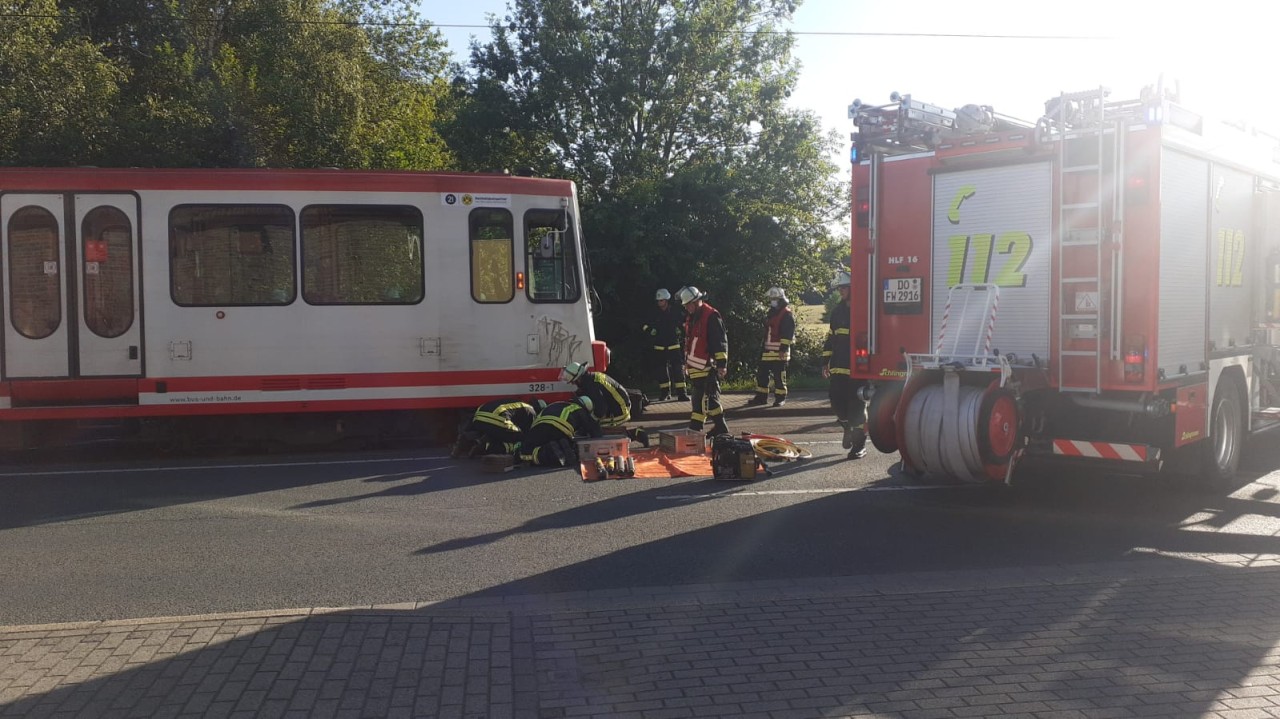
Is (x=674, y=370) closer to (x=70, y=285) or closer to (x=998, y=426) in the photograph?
(x=70, y=285)

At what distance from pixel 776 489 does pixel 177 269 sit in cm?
697

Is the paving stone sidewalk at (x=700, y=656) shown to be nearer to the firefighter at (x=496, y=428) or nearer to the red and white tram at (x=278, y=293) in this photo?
the firefighter at (x=496, y=428)

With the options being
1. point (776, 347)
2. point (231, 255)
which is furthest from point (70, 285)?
point (776, 347)

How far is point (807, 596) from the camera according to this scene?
20.2 feet

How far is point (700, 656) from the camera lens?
5.13 m

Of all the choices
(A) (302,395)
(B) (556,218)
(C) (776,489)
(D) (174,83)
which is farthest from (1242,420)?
(D) (174,83)

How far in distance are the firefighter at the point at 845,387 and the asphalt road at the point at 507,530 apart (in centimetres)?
47

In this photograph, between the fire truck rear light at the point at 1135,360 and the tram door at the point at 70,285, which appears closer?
the fire truck rear light at the point at 1135,360

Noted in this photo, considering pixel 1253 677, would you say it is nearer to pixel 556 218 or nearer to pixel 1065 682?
pixel 1065 682

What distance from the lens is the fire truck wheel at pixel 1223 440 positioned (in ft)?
30.7

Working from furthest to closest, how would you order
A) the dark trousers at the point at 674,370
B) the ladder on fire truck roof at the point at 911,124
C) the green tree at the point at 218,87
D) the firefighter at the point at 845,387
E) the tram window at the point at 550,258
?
the green tree at the point at 218,87
the dark trousers at the point at 674,370
the tram window at the point at 550,258
the firefighter at the point at 845,387
the ladder on fire truck roof at the point at 911,124

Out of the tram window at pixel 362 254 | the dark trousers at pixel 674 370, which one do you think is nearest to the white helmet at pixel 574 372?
the tram window at pixel 362 254

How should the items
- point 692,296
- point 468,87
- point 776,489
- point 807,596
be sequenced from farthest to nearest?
point 468,87 → point 692,296 → point 776,489 → point 807,596

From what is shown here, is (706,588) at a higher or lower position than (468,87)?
lower
